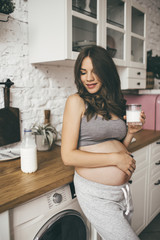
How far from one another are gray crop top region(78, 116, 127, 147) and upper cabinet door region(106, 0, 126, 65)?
996 millimetres

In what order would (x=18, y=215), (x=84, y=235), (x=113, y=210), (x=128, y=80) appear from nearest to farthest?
(x=18, y=215) < (x=113, y=210) < (x=84, y=235) < (x=128, y=80)

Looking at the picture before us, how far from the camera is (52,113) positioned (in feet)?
7.21

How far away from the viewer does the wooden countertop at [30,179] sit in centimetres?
107

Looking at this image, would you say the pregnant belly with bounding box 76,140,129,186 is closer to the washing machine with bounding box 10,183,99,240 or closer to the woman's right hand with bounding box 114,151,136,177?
the woman's right hand with bounding box 114,151,136,177

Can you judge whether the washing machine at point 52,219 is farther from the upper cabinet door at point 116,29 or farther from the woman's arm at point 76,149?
the upper cabinet door at point 116,29

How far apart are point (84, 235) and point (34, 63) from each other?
4.59 ft

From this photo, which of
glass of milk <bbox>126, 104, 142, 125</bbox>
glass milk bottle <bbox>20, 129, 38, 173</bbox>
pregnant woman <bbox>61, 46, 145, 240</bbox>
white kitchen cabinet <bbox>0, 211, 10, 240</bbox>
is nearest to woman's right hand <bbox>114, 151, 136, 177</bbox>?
pregnant woman <bbox>61, 46, 145, 240</bbox>

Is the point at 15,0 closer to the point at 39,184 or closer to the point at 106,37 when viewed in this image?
the point at 106,37

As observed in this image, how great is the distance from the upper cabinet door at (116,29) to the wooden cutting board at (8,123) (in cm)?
101

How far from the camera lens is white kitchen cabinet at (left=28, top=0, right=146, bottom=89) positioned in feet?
5.40

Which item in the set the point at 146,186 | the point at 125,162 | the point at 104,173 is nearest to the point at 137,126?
the point at 125,162

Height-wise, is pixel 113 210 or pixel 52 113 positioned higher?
pixel 52 113

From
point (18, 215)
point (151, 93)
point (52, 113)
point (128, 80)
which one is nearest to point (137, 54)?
point (128, 80)

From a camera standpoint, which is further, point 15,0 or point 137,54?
point 137,54
